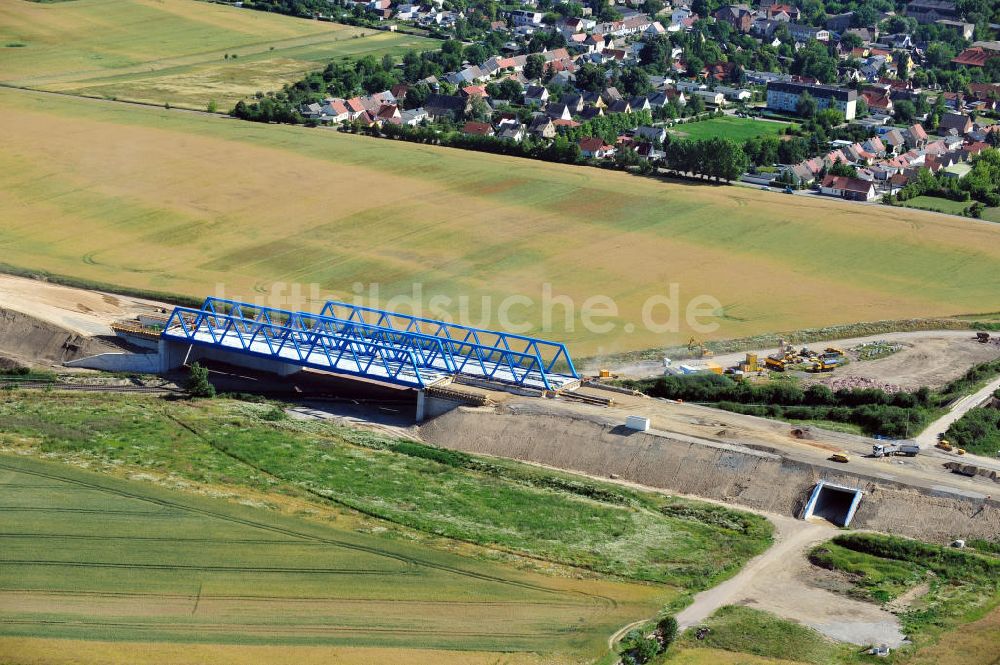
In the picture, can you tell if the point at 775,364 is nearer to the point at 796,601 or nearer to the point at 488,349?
the point at 488,349

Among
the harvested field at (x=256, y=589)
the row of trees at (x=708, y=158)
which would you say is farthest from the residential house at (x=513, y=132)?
the harvested field at (x=256, y=589)

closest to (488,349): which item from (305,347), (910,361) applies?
(305,347)

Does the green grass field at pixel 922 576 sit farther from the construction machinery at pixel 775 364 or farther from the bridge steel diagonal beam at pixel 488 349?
the construction machinery at pixel 775 364

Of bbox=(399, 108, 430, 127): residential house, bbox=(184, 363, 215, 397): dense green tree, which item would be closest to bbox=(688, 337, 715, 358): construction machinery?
bbox=(184, 363, 215, 397): dense green tree

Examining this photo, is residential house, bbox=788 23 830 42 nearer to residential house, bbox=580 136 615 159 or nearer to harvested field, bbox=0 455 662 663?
residential house, bbox=580 136 615 159

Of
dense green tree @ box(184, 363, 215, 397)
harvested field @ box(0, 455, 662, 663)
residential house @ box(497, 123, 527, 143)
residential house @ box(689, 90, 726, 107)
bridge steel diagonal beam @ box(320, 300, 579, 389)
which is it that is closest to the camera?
harvested field @ box(0, 455, 662, 663)

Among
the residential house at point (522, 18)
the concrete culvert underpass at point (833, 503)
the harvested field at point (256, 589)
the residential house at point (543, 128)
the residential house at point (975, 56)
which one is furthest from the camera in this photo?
the residential house at point (522, 18)

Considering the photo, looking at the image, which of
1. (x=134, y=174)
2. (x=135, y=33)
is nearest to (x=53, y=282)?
(x=134, y=174)
